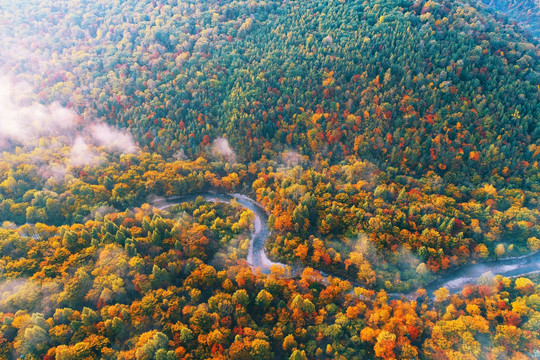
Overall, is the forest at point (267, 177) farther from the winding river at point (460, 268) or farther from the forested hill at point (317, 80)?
the winding river at point (460, 268)

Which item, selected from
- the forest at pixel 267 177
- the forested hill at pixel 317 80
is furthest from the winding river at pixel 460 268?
the forested hill at pixel 317 80


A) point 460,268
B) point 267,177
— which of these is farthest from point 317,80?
point 460,268

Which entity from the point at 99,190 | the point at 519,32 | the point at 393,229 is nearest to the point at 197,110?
the point at 99,190

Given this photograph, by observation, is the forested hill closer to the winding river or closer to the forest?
the forest

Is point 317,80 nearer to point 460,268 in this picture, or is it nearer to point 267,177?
point 267,177

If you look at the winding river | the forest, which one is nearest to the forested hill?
the forest
